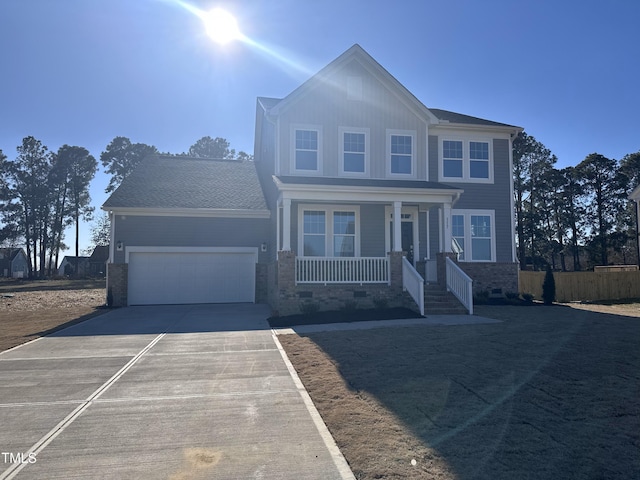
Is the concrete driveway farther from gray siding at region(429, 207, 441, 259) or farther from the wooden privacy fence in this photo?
the wooden privacy fence

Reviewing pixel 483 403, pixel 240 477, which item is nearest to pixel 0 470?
pixel 240 477

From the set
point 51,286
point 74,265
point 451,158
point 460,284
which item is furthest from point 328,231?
point 74,265

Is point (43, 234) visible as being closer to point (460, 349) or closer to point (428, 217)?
point (428, 217)

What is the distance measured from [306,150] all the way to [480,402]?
1219 centimetres

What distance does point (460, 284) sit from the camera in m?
13.9

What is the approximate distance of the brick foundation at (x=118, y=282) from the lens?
1702cm

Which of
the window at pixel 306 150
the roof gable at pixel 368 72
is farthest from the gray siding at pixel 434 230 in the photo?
the window at pixel 306 150

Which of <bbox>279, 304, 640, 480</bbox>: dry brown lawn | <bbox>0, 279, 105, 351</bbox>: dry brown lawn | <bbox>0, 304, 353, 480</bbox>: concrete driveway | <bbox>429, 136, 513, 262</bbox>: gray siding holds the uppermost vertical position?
<bbox>429, 136, 513, 262</bbox>: gray siding

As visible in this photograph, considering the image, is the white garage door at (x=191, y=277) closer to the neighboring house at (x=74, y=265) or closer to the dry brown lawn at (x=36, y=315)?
the dry brown lawn at (x=36, y=315)

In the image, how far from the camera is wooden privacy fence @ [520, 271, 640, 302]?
22031mm

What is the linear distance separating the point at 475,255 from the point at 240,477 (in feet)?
50.5

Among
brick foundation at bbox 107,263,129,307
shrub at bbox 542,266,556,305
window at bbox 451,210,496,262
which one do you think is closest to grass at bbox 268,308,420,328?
window at bbox 451,210,496,262

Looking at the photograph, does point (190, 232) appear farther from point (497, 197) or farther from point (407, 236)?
point (497, 197)

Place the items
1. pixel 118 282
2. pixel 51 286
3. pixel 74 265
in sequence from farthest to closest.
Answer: pixel 74 265 < pixel 51 286 < pixel 118 282
